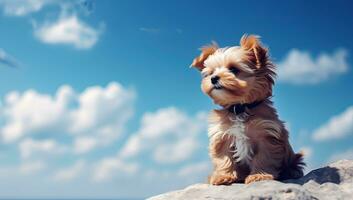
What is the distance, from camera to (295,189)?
6227 mm

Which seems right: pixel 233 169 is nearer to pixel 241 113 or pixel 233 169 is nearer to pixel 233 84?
pixel 241 113

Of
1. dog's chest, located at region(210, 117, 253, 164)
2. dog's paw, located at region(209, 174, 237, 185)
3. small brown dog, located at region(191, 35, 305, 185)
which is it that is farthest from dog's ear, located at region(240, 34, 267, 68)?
dog's paw, located at region(209, 174, 237, 185)

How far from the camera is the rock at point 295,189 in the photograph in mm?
6172

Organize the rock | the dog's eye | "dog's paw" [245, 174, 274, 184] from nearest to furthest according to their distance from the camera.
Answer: the rock → "dog's paw" [245, 174, 274, 184] → the dog's eye

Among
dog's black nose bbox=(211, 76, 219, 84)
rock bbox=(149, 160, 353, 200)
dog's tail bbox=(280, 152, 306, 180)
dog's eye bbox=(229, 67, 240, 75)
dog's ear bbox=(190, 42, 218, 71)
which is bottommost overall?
rock bbox=(149, 160, 353, 200)

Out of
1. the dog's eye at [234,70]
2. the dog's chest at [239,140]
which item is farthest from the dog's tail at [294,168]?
the dog's eye at [234,70]

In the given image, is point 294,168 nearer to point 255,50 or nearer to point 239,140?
point 239,140

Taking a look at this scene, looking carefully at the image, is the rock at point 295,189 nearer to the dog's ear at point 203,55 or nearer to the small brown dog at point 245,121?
the small brown dog at point 245,121

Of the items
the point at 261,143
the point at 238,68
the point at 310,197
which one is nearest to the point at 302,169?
the point at 261,143

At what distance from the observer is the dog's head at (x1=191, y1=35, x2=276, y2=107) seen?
7188mm

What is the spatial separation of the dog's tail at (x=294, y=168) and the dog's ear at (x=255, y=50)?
1620 mm

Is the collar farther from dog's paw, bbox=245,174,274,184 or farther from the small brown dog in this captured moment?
dog's paw, bbox=245,174,274,184

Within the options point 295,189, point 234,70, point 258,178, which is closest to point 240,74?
point 234,70

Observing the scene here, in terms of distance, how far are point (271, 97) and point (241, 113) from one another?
575mm
